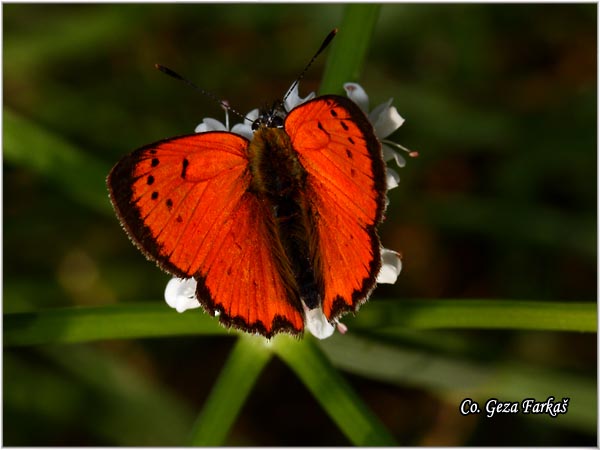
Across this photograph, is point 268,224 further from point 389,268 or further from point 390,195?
point 390,195

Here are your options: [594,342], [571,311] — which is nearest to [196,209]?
[571,311]

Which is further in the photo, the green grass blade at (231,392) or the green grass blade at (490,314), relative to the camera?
the green grass blade at (231,392)

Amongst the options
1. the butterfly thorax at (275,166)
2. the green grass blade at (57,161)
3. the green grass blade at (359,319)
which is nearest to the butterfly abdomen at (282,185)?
the butterfly thorax at (275,166)

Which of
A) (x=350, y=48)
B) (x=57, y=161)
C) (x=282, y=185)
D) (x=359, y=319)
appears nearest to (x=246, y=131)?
(x=282, y=185)

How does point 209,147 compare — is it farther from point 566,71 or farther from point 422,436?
point 566,71

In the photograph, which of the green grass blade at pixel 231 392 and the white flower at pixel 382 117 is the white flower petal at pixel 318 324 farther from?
the white flower at pixel 382 117
